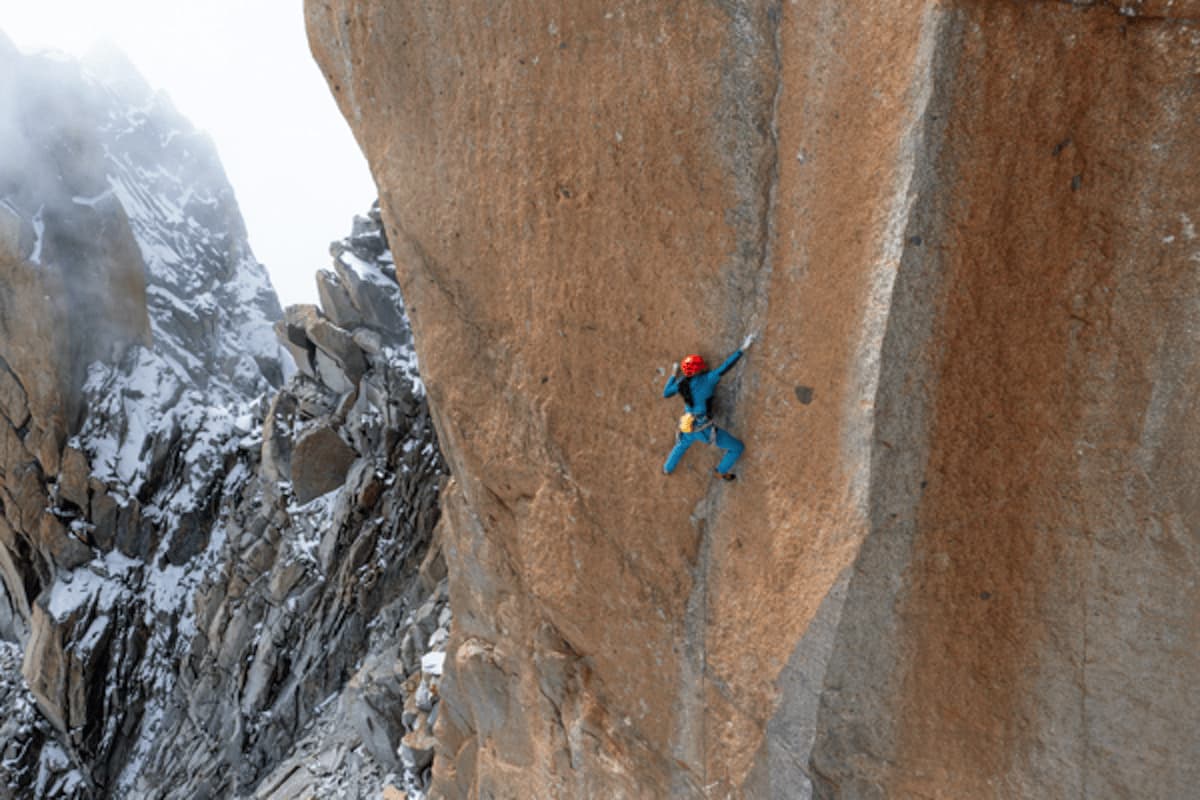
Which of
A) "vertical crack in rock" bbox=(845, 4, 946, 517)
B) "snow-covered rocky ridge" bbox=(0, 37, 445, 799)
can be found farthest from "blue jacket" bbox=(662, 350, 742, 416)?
"snow-covered rocky ridge" bbox=(0, 37, 445, 799)

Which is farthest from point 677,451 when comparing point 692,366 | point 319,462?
point 319,462

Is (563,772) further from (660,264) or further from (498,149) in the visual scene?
(498,149)

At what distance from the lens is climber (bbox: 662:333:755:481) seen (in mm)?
3879

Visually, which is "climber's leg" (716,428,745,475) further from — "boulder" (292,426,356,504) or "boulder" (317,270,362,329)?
"boulder" (292,426,356,504)

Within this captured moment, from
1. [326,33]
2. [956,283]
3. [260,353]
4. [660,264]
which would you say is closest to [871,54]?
[956,283]

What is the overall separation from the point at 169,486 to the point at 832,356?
22725mm

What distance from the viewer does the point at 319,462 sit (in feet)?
53.3

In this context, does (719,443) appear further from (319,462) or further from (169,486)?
(169,486)

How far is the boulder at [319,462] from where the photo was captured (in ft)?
52.7

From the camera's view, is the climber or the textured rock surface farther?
the climber

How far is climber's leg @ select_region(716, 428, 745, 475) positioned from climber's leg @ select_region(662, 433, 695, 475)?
0.63 ft

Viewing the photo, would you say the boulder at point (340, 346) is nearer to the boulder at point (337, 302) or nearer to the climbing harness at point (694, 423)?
the boulder at point (337, 302)

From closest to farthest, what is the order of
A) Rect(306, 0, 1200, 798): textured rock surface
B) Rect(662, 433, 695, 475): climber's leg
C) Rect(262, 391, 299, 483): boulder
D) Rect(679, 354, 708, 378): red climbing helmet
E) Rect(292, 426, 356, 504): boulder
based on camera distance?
Rect(306, 0, 1200, 798): textured rock surface < Rect(679, 354, 708, 378): red climbing helmet < Rect(662, 433, 695, 475): climber's leg < Rect(292, 426, 356, 504): boulder < Rect(262, 391, 299, 483): boulder

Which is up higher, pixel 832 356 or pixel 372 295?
pixel 372 295
